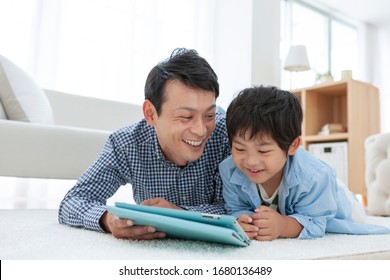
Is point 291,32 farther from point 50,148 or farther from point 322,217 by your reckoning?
point 322,217

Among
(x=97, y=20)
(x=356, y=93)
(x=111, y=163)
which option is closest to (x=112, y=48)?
(x=97, y=20)

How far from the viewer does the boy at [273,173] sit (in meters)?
1.03

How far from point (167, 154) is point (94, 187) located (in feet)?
0.75

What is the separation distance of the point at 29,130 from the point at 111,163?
82 cm

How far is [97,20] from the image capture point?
3600 millimetres

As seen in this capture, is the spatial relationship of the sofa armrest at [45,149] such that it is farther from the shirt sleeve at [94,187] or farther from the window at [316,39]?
the window at [316,39]

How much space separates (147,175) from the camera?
124cm

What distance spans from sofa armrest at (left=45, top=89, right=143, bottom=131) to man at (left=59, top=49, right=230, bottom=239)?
5.10 feet

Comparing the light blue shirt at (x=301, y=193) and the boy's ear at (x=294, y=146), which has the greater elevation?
the boy's ear at (x=294, y=146)

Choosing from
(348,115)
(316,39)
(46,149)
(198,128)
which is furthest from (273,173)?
(316,39)

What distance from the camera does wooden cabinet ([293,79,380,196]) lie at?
366 cm

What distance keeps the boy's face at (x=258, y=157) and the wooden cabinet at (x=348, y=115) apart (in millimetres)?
2784

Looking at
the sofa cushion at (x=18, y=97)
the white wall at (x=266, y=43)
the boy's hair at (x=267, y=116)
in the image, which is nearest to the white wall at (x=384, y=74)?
the white wall at (x=266, y=43)

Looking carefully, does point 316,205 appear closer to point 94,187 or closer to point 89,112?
point 94,187
